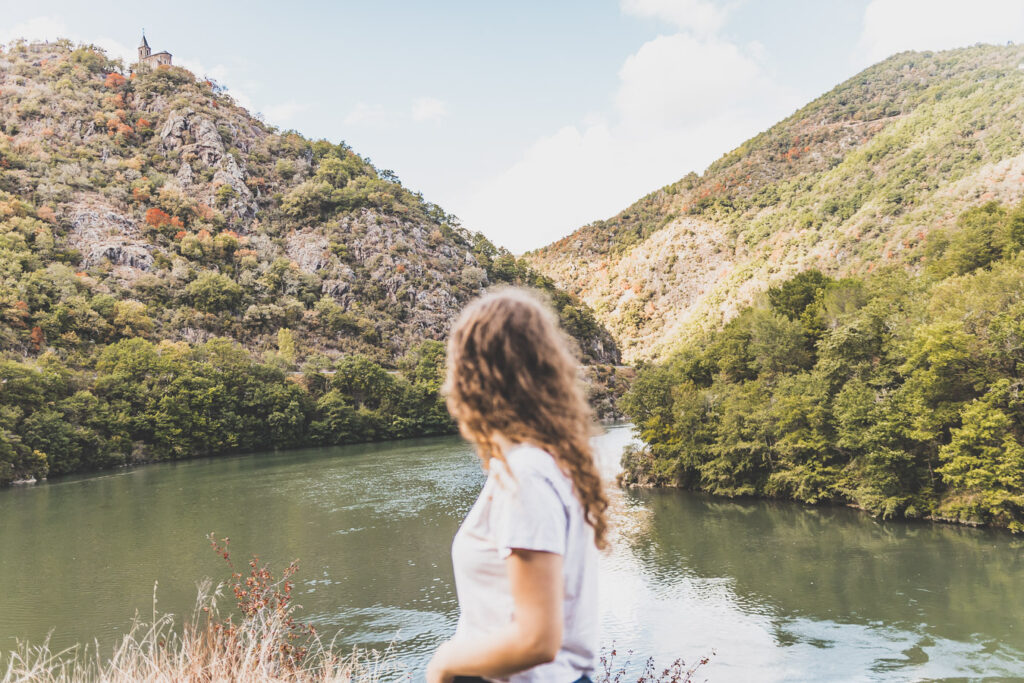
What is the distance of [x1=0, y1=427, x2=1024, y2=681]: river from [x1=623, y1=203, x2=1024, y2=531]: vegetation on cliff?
1146 millimetres

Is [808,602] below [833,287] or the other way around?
below

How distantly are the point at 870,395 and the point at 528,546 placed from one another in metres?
21.5

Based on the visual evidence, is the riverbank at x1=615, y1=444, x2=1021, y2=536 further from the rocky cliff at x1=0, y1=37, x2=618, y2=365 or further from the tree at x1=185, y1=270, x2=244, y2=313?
the tree at x1=185, y1=270, x2=244, y2=313

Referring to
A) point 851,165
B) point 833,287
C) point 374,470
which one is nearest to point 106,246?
point 374,470

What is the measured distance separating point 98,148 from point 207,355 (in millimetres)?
46495

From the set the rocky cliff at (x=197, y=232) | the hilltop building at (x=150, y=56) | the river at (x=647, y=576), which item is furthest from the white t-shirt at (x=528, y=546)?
the hilltop building at (x=150, y=56)

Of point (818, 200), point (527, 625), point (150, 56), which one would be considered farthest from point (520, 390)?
point (150, 56)

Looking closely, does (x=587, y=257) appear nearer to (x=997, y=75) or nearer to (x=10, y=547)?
(x=997, y=75)

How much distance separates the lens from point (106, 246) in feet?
201

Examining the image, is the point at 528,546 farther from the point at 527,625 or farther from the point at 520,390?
the point at 520,390

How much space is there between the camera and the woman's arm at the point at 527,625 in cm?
127

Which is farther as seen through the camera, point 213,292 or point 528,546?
point 213,292

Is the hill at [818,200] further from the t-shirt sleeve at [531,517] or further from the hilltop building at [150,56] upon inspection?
the hilltop building at [150,56]

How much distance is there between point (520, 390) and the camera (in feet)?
5.03
